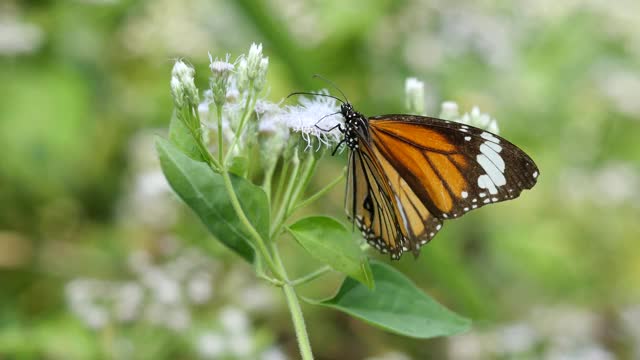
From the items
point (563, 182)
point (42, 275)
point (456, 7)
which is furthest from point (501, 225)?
point (42, 275)

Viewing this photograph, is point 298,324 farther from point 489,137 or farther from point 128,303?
point 128,303

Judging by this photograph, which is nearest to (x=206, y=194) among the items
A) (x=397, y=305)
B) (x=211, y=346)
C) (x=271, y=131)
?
(x=271, y=131)

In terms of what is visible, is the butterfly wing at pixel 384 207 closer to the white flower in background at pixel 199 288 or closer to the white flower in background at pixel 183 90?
the white flower in background at pixel 183 90

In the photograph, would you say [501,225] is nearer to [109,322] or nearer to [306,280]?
[109,322]

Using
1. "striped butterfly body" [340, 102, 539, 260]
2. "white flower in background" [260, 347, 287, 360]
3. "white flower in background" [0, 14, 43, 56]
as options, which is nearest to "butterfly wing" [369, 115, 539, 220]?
"striped butterfly body" [340, 102, 539, 260]

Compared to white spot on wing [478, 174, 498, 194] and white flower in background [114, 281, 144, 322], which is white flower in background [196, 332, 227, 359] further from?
white spot on wing [478, 174, 498, 194]

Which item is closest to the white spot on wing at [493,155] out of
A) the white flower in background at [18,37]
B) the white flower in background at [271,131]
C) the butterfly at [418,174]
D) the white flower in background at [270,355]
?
the butterfly at [418,174]
